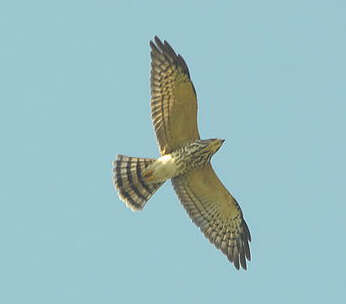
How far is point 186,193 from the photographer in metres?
17.4

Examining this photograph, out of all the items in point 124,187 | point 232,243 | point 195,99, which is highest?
point 195,99

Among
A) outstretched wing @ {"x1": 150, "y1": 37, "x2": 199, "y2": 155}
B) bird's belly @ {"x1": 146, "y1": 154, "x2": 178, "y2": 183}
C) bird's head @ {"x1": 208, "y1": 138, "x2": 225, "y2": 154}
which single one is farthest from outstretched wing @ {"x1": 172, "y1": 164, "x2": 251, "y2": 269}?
outstretched wing @ {"x1": 150, "y1": 37, "x2": 199, "y2": 155}

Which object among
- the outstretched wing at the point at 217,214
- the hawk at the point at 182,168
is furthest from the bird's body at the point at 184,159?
the outstretched wing at the point at 217,214

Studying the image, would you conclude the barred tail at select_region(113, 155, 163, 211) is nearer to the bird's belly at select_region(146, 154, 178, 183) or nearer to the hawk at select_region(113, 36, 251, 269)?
the hawk at select_region(113, 36, 251, 269)

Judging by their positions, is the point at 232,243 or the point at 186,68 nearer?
the point at 186,68

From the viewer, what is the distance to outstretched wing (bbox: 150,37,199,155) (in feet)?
53.9

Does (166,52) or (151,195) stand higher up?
(166,52)

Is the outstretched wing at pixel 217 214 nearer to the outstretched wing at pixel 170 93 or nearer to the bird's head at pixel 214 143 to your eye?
the bird's head at pixel 214 143

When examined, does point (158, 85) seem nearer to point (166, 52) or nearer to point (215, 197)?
point (166, 52)

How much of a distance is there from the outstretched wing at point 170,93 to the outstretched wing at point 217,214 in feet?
3.63

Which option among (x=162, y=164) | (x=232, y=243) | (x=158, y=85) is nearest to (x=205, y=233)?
(x=232, y=243)

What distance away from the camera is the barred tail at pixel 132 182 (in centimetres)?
1712

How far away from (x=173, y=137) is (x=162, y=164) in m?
0.52

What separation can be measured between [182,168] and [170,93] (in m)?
1.39
